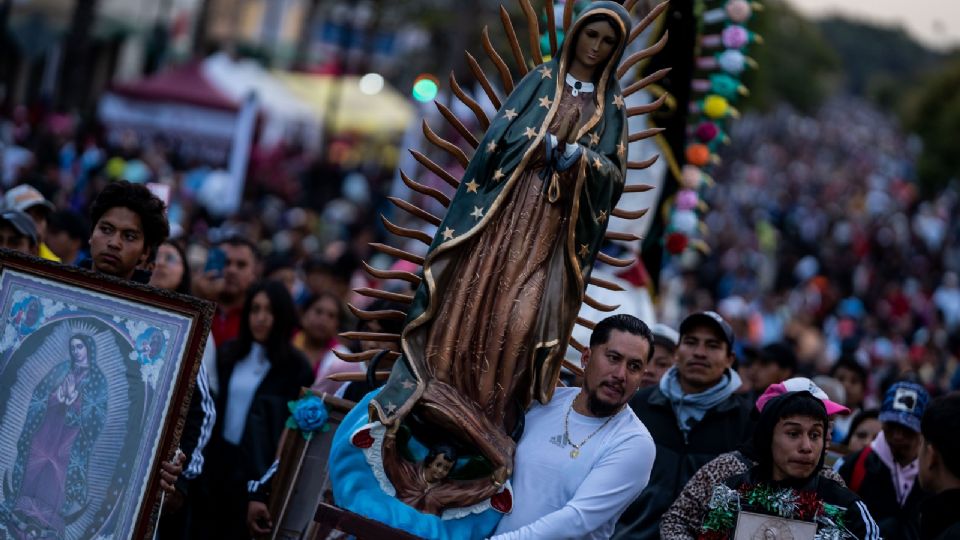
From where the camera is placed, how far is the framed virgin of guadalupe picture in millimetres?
6441

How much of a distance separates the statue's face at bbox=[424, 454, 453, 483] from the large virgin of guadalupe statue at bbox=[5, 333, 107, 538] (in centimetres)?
135

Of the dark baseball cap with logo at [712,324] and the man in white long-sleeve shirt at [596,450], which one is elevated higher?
the dark baseball cap with logo at [712,324]

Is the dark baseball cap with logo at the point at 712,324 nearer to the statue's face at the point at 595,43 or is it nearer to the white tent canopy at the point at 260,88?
the statue's face at the point at 595,43

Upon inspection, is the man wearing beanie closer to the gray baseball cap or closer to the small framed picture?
the small framed picture

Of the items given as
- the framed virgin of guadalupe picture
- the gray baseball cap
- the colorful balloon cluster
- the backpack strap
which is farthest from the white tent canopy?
the framed virgin of guadalupe picture

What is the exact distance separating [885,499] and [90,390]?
3.94 metres

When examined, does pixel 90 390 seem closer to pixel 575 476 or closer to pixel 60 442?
pixel 60 442

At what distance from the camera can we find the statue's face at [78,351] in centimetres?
655

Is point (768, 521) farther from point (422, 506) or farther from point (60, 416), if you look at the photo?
point (60, 416)

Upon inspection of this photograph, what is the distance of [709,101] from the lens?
39.3ft

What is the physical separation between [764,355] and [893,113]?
16148 cm

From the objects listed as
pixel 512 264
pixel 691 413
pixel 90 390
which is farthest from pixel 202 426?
pixel 691 413

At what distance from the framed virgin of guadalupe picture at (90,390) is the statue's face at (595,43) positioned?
1.88 m

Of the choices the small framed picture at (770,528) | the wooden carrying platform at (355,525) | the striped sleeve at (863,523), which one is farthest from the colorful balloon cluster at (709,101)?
the wooden carrying platform at (355,525)
